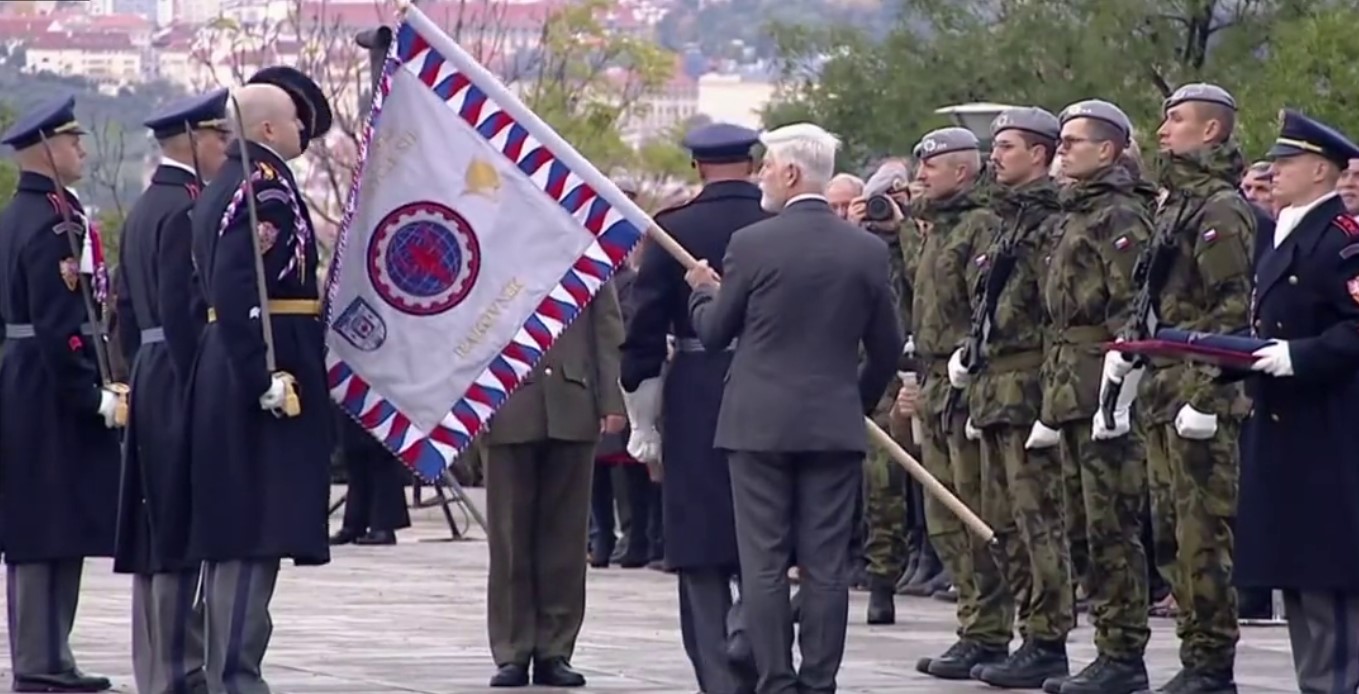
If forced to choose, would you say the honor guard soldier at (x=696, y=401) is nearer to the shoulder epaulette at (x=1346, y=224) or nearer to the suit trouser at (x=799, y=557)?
the suit trouser at (x=799, y=557)

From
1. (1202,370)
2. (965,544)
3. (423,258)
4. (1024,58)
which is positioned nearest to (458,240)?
(423,258)

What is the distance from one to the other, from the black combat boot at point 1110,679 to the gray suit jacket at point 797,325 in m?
1.58

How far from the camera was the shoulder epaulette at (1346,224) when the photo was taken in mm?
10219

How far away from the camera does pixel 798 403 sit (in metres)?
10.2

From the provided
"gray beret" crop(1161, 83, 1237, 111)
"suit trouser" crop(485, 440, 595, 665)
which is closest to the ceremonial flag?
"suit trouser" crop(485, 440, 595, 665)

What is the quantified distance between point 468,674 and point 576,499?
83cm

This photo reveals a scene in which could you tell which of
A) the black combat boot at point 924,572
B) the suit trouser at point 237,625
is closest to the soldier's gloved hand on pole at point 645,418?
the suit trouser at point 237,625

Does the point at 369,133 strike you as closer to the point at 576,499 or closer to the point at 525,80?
the point at 576,499

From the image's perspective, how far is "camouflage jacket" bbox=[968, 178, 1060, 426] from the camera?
468 inches

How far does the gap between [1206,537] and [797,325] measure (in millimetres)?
1865

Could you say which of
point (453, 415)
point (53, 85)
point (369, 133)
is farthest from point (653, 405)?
point (53, 85)

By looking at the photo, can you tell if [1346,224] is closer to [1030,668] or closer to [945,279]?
[1030,668]

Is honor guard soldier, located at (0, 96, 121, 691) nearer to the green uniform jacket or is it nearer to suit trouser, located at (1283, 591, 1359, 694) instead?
the green uniform jacket

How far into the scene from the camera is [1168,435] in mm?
11172
